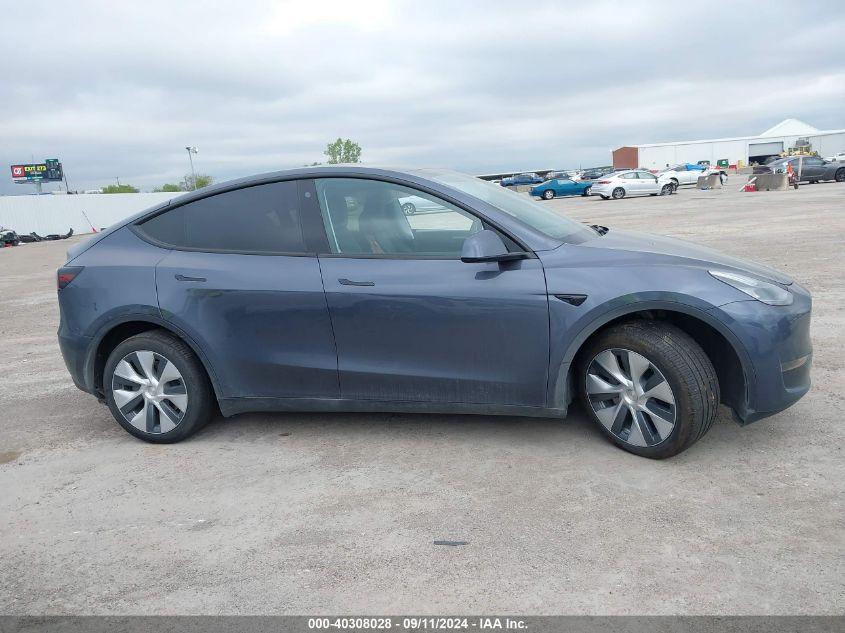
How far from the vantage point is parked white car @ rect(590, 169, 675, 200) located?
3581 centimetres

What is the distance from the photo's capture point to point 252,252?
4.07 meters

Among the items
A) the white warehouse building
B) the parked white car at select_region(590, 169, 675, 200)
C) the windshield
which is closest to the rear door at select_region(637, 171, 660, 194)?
the parked white car at select_region(590, 169, 675, 200)

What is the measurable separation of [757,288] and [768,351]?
33 centimetres

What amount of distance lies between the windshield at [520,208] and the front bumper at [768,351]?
0.96m

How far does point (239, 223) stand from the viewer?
4.16 m

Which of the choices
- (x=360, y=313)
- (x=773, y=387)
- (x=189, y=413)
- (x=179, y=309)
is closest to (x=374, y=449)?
(x=360, y=313)

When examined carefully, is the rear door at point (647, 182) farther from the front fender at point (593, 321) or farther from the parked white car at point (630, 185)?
the front fender at point (593, 321)

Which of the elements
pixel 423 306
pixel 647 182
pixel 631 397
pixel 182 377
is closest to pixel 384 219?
pixel 423 306

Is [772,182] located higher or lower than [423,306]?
higher

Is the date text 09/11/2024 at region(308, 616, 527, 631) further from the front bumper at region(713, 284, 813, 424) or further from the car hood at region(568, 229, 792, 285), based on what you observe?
the car hood at region(568, 229, 792, 285)

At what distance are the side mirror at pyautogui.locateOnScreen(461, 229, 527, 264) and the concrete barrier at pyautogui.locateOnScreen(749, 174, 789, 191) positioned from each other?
111 feet

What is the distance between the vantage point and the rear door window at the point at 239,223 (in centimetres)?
405

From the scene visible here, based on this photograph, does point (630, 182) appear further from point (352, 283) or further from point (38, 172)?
point (38, 172)

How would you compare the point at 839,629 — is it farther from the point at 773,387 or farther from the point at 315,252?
the point at 315,252
